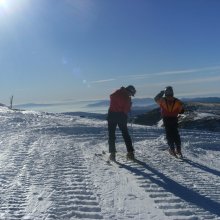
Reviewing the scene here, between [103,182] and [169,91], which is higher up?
[169,91]

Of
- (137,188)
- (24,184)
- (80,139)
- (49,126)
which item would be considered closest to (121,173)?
(137,188)

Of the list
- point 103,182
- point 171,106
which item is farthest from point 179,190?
point 171,106

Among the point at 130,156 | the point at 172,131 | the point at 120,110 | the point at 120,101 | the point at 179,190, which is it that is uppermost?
the point at 120,101

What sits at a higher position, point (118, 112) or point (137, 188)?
point (118, 112)

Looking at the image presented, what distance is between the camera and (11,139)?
15.2m

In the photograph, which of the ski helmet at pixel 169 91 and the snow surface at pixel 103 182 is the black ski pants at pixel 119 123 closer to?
the snow surface at pixel 103 182

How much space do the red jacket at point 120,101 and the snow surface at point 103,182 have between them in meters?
1.24

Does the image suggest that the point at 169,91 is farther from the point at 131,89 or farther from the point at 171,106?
the point at 131,89

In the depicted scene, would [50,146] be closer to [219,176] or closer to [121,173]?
[121,173]

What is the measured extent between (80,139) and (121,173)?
666cm

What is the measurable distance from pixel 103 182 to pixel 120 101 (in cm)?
331

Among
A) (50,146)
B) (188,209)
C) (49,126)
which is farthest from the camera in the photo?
(49,126)

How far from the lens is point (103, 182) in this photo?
8.18 m

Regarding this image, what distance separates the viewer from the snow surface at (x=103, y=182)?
6301 millimetres
